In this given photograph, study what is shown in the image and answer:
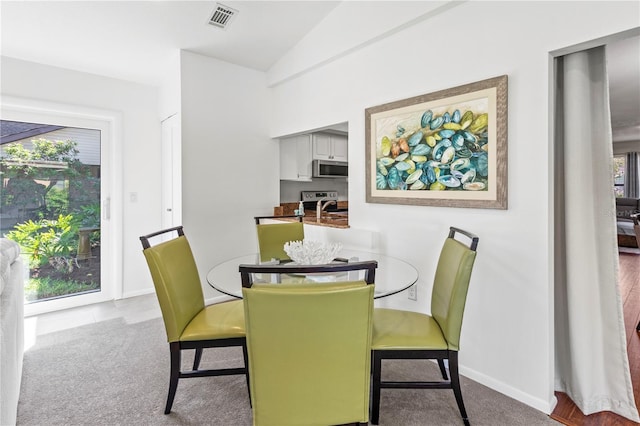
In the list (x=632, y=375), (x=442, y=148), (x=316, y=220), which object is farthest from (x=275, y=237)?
(x=632, y=375)

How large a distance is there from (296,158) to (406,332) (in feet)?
10.1

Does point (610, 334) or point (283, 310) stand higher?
point (283, 310)

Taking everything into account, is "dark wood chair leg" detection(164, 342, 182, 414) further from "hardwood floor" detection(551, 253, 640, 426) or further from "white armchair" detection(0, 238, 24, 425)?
"hardwood floor" detection(551, 253, 640, 426)

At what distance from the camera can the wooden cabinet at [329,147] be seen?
473 centimetres

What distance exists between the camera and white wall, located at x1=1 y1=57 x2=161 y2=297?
11.5 feet

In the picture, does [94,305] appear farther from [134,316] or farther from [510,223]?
[510,223]

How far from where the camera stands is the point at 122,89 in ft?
12.4

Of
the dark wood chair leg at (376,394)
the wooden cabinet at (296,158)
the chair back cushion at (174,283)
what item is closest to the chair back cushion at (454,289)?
the dark wood chair leg at (376,394)

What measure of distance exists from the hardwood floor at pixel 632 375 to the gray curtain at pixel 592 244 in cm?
5

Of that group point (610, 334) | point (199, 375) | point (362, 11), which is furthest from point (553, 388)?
point (362, 11)

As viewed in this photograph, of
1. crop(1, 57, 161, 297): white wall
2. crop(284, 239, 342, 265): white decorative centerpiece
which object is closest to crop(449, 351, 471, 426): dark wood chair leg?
crop(284, 239, 342, 265): white decorative centerpiece

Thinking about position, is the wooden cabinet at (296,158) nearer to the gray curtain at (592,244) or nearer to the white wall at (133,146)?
the white wall at (133,146)

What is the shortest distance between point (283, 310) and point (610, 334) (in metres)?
1.87

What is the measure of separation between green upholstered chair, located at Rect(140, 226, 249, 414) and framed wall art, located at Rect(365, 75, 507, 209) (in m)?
1.52
